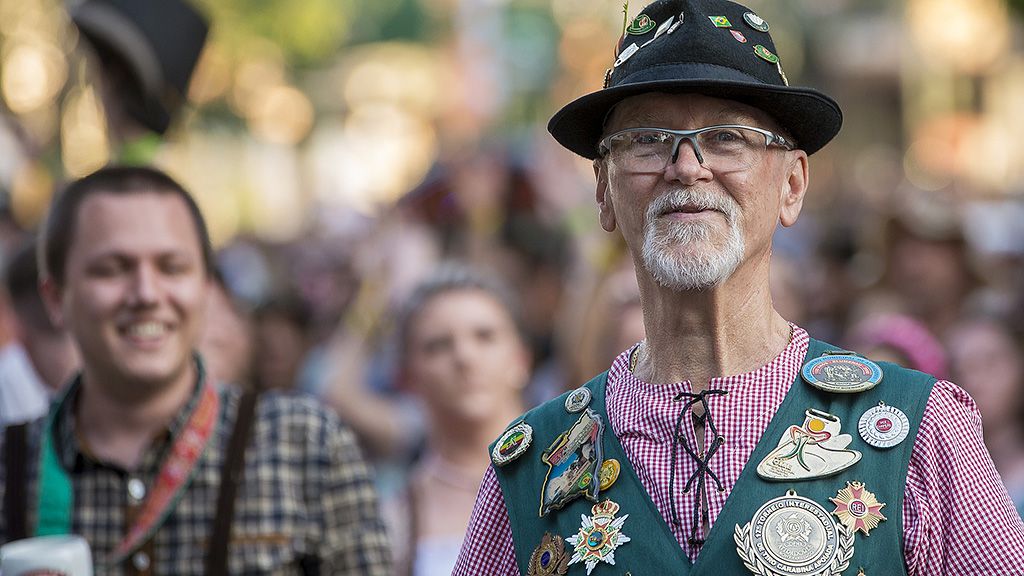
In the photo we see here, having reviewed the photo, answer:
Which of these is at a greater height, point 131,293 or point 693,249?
point 693,249

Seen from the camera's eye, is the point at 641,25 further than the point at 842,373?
Yes

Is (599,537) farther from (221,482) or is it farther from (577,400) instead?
(221,482)

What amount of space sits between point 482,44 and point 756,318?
1843cm

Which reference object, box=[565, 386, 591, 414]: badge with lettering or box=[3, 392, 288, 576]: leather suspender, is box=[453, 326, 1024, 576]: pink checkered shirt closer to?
box=[565, 386, 591, 414]: badge with lettering

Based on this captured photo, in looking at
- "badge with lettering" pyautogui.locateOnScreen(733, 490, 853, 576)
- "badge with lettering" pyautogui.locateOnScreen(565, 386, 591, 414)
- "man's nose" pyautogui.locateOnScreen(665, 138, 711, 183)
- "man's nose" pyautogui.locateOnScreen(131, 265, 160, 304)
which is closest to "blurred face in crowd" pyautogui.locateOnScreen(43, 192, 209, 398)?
"man's nose" pyautogui.locateOnScreen(131, 265, 160, 304)

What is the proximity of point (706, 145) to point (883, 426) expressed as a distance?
2.31 ft

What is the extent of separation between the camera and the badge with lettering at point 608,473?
250 centimetres

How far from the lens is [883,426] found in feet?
7.86

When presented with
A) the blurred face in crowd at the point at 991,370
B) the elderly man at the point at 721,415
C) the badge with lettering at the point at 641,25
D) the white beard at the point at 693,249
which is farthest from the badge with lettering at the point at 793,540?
the blurred face in crowd at the point at 991,370

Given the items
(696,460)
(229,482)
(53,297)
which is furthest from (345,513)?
(696,460)

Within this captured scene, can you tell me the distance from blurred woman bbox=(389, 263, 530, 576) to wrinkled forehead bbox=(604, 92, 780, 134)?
245 centimetres

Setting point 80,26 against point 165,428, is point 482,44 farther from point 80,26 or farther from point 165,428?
point 165,428

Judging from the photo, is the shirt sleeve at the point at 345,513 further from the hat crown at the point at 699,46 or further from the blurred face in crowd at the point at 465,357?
the hat crown at the point at 699,46

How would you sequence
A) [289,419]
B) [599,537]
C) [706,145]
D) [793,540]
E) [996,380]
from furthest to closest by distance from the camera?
[996,380]
[289,419]
[706,145]
[599,537]
[793,540]
